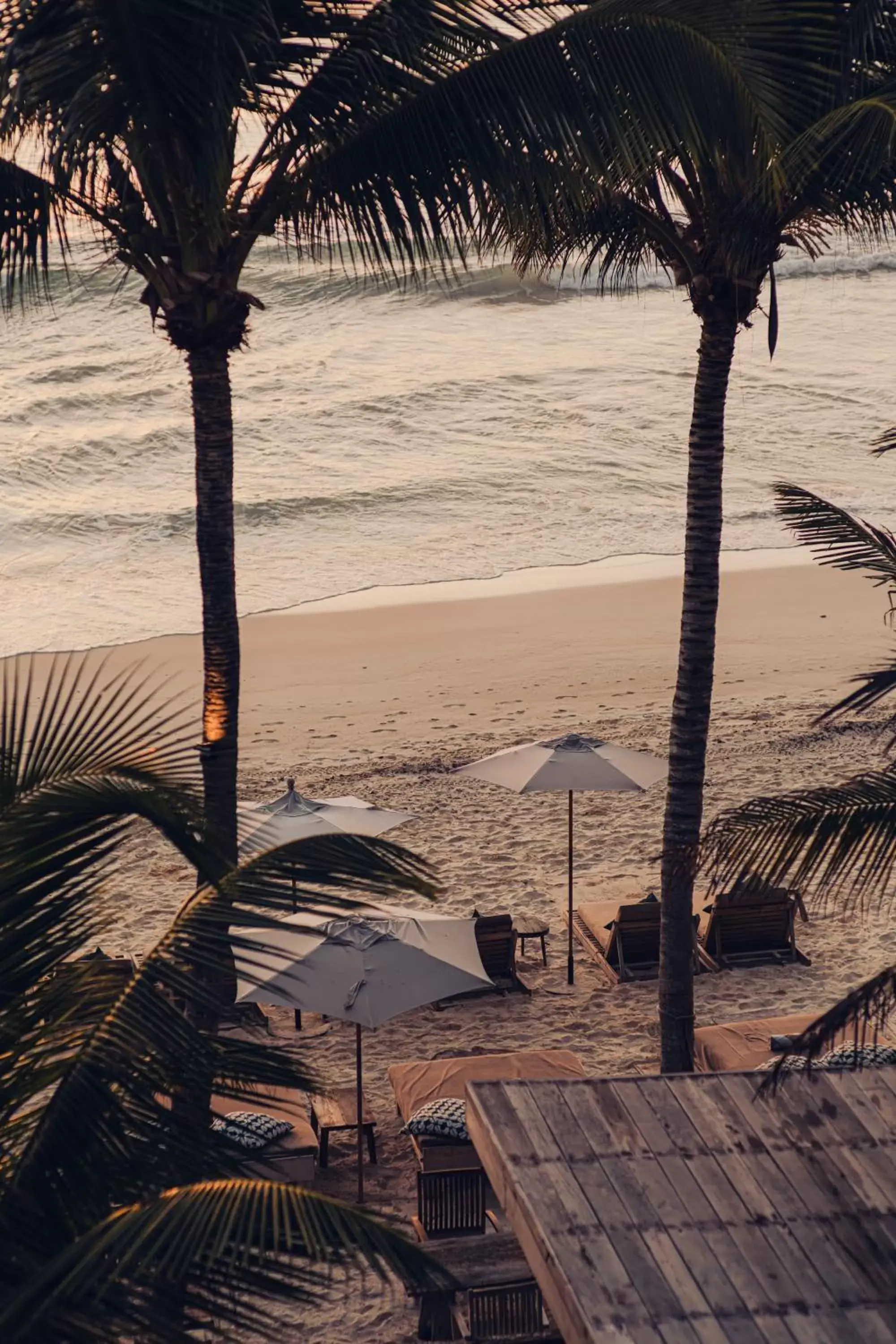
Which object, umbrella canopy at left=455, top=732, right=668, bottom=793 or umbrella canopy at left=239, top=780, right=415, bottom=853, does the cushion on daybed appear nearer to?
umbrella canopy at left=239, top=780, right=415, bottom=853

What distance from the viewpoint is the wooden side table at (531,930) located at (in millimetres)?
10734

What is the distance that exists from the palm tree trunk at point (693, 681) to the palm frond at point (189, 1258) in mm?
4820

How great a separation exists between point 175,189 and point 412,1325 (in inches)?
214

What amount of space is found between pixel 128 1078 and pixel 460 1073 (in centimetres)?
472

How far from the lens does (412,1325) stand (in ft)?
22.7

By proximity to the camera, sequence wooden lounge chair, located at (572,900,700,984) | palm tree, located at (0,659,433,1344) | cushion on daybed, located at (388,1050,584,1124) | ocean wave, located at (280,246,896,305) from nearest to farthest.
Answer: palm tree, located at (0,659,433,1344)
cushion on daybed, located at (388,1050,584,1124)
wooden lounge chair, located at (572,900,700,984)
ocean wave, located at (280,246,896,305)

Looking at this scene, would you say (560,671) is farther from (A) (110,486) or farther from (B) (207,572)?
(A) (110,486)

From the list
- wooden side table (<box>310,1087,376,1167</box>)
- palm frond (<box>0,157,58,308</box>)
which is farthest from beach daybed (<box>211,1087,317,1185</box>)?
palm frond (<box>0,157,58,308</box>)

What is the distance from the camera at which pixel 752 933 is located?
10.9m

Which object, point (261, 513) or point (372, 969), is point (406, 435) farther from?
point (372, 969)

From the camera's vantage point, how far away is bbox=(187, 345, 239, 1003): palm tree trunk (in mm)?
8141

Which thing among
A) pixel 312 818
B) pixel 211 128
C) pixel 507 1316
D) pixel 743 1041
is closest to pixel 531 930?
pixel 312 818

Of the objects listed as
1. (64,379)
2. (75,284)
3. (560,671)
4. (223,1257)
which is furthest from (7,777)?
(75,284)

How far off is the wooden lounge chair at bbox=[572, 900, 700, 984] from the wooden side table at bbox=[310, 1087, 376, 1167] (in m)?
2.38
